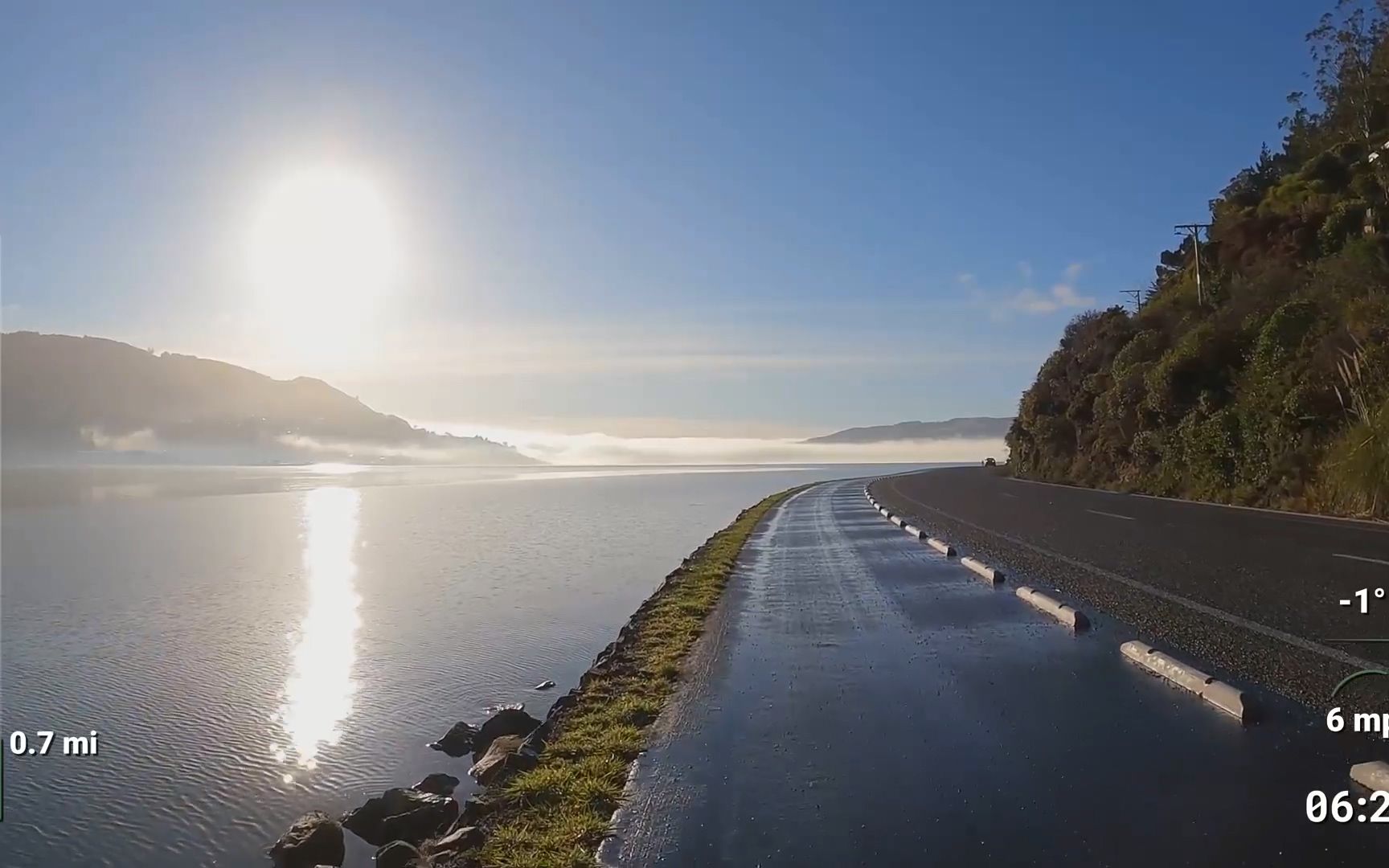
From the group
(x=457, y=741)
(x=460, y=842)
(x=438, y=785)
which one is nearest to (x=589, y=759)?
(x=460, y=842)

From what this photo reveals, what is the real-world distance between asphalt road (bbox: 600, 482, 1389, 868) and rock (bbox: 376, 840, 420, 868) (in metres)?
1.92

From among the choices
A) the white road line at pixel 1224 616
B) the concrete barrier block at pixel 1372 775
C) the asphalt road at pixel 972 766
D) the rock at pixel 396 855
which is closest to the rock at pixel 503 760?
the rock at pixel 396 855

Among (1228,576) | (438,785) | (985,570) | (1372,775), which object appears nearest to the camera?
(1372,775)

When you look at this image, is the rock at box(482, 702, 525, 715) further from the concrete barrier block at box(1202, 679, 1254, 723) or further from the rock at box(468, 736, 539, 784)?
the concrete barrier block at box(1202, 679, 1254, 723)

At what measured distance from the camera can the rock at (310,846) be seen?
761 cm

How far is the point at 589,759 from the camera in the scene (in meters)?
7.47

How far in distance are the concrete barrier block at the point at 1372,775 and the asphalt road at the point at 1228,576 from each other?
1676 millimetres

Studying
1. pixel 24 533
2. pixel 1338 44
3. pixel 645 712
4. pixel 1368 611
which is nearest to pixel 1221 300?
pixel 1338 44

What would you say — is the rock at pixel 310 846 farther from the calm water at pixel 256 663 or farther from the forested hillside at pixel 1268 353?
the forested hillside at pixel 1268 353

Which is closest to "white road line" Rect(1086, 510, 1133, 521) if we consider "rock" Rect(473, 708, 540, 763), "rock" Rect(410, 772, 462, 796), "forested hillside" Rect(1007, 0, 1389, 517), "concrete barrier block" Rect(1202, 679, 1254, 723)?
"forested hillside" Rect(1007, 0, 1389, 517)

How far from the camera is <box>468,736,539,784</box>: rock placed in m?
7.95

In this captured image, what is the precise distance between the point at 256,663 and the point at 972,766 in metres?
14.1

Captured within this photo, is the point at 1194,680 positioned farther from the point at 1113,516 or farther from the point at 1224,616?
the point at 1113,516

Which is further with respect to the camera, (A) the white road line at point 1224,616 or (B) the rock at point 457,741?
(B) the rock at point 457,741
